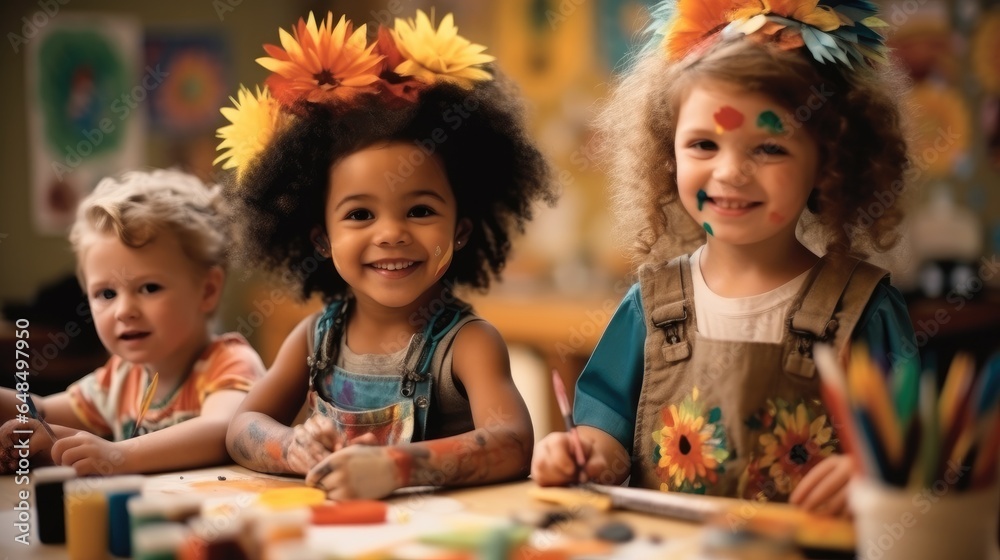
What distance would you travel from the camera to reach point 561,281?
321cm

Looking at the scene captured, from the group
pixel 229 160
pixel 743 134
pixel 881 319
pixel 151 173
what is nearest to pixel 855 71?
pixel 743 134

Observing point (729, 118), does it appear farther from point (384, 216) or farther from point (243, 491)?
point (243, 491)

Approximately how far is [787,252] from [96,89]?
2.82m

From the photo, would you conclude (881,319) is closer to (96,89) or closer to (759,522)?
(759,522)

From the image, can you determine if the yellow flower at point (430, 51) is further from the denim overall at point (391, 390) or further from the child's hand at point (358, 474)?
the child's hand at point (358, 474)

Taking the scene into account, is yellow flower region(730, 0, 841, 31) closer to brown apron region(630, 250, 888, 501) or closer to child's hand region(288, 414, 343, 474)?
brown apron region(630, 250, 888, 501)

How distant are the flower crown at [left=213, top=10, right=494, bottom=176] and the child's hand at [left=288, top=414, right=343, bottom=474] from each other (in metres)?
0.37

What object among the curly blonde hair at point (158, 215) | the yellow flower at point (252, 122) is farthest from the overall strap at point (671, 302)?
the curly blonde hair at point (158, 215)

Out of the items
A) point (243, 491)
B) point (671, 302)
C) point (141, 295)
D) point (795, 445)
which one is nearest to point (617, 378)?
point (671, 302)

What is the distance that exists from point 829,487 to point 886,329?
0.72 feet

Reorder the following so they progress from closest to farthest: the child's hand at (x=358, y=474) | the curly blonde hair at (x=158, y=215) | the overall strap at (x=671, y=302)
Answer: the child's hand at (x=358, y=474), the overall strap at (x=671, y=302), the curly blonde hair at (x=158, y=215)

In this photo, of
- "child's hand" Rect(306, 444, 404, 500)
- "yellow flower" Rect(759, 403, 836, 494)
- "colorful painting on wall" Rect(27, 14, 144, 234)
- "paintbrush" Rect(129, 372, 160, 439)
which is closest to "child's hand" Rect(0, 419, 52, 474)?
"paintbrush" Rect(129, 372, 160, 439)

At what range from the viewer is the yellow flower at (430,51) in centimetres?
114

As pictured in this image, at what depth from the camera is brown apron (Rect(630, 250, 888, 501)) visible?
1.00 m
